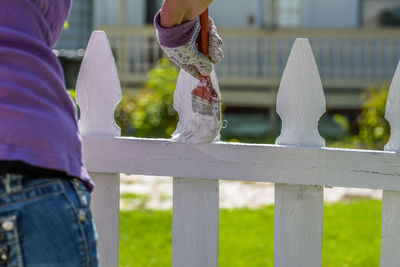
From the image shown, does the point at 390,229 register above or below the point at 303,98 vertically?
below

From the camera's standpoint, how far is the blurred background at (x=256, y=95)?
4.43 meters

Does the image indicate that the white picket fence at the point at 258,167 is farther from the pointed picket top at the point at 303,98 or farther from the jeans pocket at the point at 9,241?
the jeans pocket at the point at 9,241

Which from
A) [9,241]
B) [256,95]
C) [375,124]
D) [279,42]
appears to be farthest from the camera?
[279,42]

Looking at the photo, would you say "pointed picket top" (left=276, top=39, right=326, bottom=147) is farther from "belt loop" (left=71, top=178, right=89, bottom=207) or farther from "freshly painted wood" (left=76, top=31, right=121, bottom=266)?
"belt loop" (left=71, top=178, right=89, bottom=207)

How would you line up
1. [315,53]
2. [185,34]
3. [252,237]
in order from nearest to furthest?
[185,34] < [252,237] < [315,53]

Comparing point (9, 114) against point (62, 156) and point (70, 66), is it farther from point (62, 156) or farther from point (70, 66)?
point (70, 66)

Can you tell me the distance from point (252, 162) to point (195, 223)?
0.28 m

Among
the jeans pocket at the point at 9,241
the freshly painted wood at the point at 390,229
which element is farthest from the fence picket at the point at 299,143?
the jeans pocket at the point at 9,241

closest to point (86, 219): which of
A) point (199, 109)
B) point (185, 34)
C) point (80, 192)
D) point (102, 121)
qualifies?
point (80, 192)

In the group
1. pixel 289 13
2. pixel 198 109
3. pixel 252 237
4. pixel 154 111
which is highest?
pixel 289 13

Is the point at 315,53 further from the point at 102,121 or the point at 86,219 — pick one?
→ the point at 86,219

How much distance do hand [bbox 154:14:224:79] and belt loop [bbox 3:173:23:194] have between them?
63 centimetres

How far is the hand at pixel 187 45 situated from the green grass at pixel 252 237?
7.48 feet

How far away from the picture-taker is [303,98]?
6.59 ft
